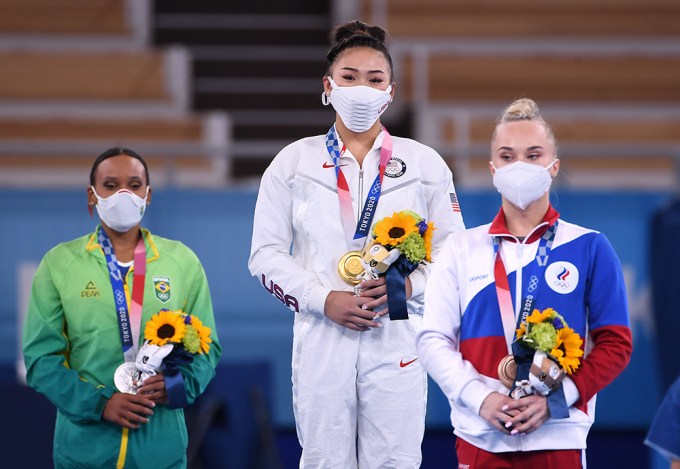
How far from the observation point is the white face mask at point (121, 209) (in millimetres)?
3699

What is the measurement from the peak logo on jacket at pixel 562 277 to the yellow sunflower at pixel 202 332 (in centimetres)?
123

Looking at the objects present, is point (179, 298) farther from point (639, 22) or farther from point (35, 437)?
point (639, 22)

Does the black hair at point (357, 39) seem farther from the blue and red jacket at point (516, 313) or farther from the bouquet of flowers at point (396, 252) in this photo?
the blue and red jacket at point (516, 313)

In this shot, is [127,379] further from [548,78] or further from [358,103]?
[548,78]

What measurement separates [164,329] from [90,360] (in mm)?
328

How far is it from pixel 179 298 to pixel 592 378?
60.2 inches

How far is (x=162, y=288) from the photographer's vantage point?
147 inches

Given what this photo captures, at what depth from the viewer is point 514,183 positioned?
10.8 ft

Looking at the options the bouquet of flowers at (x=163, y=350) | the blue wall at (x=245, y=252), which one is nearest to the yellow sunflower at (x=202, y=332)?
the bouquet of flowers at (x=163, y=350)

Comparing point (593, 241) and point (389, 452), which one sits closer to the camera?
point (593, 241)

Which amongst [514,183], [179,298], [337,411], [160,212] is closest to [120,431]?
[179,298]

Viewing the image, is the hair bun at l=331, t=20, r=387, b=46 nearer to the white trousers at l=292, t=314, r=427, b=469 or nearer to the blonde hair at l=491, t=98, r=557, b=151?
the blonde hair at l=491, t=98, r=557, b=151

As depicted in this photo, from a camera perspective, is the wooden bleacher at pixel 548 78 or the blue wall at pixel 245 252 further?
the wooden bleacher at pixel 548 78

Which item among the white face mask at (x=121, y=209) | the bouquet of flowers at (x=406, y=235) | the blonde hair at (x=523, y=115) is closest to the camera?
the blonde hair at (x=523, y=115)
